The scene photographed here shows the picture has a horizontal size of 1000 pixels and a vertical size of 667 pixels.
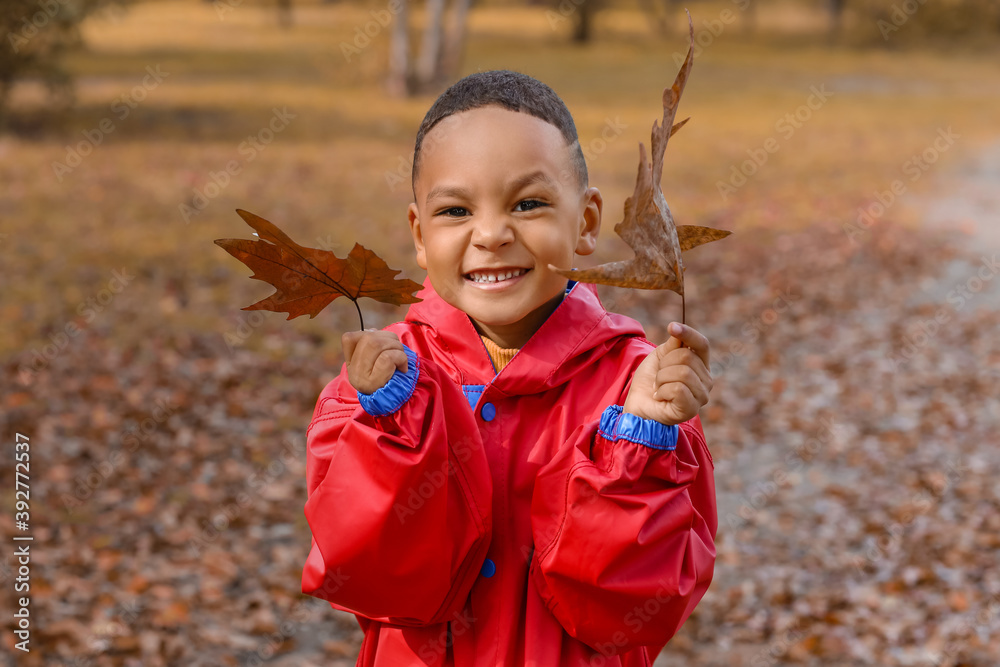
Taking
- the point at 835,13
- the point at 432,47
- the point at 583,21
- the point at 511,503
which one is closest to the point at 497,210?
the point at 511,503

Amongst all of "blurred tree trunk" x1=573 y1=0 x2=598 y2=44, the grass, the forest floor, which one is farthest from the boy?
"blurred tree trunk" x1=573 y1=0 x2=598 y2=44

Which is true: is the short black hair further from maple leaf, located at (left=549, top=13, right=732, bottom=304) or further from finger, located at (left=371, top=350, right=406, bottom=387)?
finger, located at (left=371, top=350, right=406, bottom=387)

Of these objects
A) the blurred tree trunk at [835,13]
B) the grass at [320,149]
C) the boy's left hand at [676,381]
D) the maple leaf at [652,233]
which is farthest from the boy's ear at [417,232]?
the blurred tree trunk at [835,13]

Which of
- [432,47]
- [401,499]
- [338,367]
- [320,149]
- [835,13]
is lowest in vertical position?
[835,13]

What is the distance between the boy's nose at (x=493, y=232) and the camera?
5.67ft

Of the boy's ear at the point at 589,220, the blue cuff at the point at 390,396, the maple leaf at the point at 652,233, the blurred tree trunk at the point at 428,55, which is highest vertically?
the maple leaf at the point at 652,233

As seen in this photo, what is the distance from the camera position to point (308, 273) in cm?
170

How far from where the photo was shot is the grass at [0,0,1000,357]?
8.88 metres

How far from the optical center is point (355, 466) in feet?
5.47

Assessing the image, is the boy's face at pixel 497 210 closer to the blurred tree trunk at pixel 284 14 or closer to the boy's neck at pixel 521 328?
Result: the boy's neck at pixel 521 328

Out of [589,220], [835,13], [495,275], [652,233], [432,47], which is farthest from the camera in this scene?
[835,13]

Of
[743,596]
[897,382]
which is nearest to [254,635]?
[743,596]

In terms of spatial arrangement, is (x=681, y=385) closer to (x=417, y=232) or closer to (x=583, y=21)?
(x=417, y=232)

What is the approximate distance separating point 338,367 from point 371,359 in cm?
578
